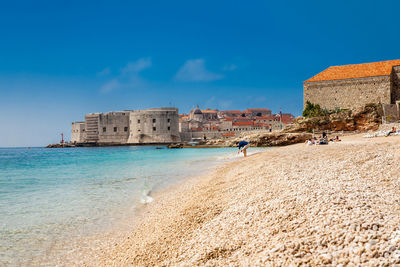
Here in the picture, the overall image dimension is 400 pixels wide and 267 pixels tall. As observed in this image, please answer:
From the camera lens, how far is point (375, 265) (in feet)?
6.39

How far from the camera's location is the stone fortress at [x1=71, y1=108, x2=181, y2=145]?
55.2 metres

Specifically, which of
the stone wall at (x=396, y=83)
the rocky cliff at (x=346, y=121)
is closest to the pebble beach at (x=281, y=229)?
the rocky cliff at (x=346, y=121)

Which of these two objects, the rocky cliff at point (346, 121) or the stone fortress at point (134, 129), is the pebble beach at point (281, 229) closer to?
the rocky cliff at point (346, 121)

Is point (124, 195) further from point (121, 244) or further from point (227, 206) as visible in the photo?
point (227, 206)

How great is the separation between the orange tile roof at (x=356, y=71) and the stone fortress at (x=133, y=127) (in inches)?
1194

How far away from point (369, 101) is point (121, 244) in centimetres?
3002

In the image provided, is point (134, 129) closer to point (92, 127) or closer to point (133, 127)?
point (133, 127)

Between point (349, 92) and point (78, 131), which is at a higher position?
point (349, 92)

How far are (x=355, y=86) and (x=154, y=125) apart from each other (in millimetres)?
35396

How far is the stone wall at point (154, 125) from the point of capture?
55.2 meters

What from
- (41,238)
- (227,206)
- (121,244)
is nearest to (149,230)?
(121,244)

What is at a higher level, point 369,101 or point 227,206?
point 369,101

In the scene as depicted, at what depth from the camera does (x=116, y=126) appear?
58000 mm

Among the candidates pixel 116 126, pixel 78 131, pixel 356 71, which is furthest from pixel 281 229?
pixel 78 131
